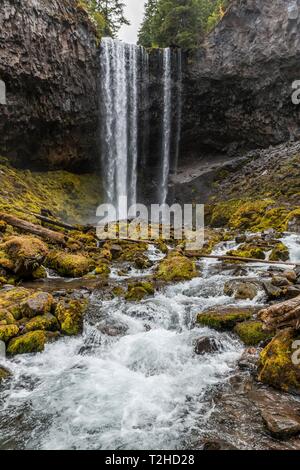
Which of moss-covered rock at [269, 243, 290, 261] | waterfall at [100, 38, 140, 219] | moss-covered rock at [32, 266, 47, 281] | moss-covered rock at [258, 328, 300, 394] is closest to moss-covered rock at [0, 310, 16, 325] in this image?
moss-covered rock at [32, 266, 47, 281]

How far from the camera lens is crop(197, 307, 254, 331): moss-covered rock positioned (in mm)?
7522

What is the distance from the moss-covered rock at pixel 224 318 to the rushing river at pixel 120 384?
0.22 metres

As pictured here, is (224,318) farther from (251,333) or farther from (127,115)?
(127,115)

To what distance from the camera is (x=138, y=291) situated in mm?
9750

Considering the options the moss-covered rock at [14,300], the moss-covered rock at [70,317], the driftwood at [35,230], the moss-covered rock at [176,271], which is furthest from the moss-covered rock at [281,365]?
the driftwood at [35,230]

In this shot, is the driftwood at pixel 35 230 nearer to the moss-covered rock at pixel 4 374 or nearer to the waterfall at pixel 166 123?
the moss-covered rock at pixel 4 374

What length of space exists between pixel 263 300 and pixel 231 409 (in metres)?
4.23

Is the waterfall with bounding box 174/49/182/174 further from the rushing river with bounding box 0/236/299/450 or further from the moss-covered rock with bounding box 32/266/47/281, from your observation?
the rushing river with bounding box 0/236/299/450

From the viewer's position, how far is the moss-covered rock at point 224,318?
752cm

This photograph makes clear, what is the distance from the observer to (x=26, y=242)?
1147 cm

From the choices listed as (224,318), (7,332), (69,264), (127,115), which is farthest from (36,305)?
(127,115)

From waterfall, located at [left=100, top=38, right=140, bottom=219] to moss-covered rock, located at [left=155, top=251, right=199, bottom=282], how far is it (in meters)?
19.4

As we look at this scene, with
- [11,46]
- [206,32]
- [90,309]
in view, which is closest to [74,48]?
[11,46]

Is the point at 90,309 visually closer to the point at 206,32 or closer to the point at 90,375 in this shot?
the point at 90,375
